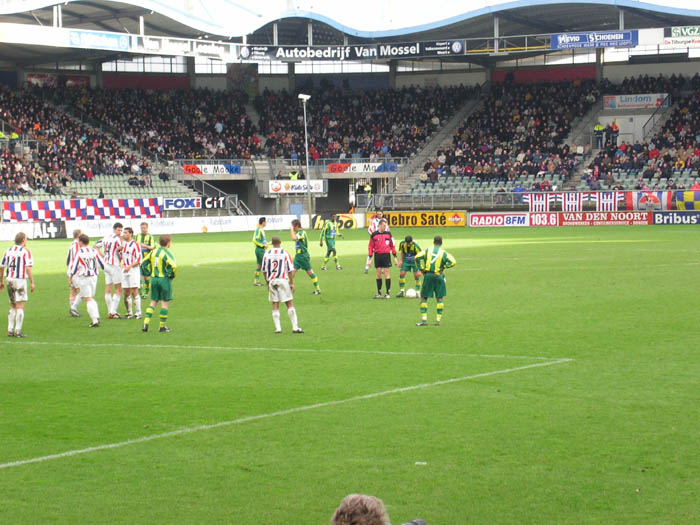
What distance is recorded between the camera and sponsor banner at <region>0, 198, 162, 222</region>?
2060 inches

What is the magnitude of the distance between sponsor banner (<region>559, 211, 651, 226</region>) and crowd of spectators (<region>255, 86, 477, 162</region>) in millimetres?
17590

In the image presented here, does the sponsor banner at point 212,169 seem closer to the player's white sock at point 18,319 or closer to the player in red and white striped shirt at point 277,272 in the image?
the player's white sock at point 18,319

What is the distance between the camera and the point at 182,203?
5922 cm

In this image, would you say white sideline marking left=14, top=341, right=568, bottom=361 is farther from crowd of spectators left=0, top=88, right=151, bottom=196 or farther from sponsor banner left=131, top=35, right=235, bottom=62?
sponsor banner left=131, top=35, right=235, bottom=62

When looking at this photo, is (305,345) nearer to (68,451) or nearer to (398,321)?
(398,321)

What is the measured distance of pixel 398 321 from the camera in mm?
19062

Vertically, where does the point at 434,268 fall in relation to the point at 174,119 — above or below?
below

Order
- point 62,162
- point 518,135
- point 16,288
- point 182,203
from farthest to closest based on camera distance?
point 518,135 → point 62,162 → point 182,203 → point 16,288

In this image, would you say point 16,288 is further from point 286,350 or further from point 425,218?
point 425,218

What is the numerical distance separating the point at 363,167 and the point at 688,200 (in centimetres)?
2413

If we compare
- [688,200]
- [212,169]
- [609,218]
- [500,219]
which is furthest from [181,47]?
[688,200]

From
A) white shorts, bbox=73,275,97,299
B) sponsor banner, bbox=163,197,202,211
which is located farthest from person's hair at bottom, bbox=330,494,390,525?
sponsor banner, bbox=163,197,202,211

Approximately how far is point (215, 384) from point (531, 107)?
60.8 m

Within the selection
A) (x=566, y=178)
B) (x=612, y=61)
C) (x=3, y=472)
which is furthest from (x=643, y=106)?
(x=3, y=472)
